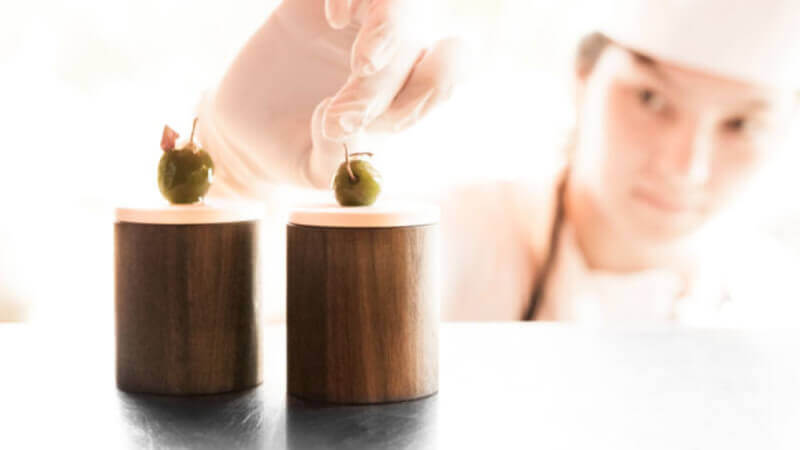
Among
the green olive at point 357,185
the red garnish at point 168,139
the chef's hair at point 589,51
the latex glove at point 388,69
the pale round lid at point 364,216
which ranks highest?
the chef's hair at point 589,51

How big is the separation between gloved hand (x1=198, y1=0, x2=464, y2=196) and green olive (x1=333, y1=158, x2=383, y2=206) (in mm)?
72

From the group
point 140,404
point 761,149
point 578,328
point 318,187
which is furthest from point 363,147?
point 761,149

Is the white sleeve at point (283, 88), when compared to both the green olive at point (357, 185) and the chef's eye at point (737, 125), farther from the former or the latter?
the chef's eye at point (737, 125)

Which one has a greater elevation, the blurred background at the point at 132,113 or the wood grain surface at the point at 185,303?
the blurred background at the point at 132,113

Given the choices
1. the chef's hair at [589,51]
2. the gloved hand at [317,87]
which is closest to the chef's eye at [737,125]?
the chef's hair at [589,51]

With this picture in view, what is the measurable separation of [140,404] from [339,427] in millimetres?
163

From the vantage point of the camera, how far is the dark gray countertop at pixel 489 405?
64 cm

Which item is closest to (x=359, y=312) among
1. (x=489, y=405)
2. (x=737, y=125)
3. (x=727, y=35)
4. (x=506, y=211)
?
(x=489, y=405)

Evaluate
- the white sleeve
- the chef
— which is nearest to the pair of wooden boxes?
the white sleeve

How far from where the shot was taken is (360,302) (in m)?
0.72

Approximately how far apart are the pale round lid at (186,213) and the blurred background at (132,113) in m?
1.05

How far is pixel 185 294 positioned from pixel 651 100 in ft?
4.68

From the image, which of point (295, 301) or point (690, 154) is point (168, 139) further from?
point (690, 154)

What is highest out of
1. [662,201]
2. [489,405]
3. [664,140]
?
[664,140]
